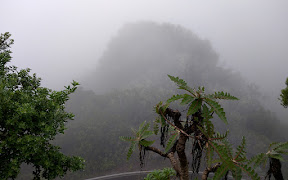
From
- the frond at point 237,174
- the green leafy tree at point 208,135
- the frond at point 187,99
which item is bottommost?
the frond at point 237,174

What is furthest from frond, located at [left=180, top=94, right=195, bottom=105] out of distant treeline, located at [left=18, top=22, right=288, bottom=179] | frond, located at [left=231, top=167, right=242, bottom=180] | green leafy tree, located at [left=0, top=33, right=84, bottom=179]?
distant treeline, located at [left=18, top=22, right=288, bottom=179]

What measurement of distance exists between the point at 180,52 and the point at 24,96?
140 ft

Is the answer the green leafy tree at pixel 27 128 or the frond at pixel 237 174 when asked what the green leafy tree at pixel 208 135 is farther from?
the green leafy tree at pixel 27 128

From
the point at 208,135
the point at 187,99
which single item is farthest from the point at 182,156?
the point at 187,99

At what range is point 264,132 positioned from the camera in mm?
27766

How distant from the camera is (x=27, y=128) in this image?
311 inches

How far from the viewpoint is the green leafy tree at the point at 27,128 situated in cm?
702

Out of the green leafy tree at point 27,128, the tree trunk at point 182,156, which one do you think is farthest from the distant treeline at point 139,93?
the tree trunk at point 182,156

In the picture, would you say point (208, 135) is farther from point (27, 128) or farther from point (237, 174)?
point (27, 128)

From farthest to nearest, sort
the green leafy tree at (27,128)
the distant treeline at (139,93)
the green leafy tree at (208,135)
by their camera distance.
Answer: the distant treeline at (139,93), the green leafy tree at (27,128), the green leafy tree at (208,135)

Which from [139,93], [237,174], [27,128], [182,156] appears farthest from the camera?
[139,93]

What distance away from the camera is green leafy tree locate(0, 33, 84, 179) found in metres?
7.02

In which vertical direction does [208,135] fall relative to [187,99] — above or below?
below

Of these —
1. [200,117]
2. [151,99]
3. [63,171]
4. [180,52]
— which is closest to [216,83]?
[180,52]
